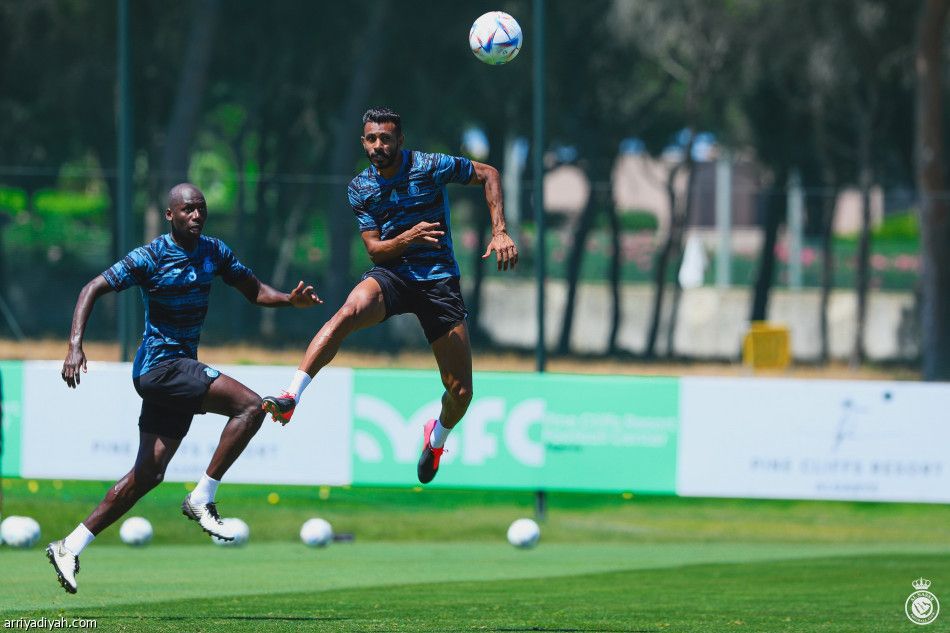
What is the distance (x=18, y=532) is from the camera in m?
13.5

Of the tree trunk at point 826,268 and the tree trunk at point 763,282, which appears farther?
the tree trunk at point 763,282

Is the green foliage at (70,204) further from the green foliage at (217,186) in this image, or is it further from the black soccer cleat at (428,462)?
the black soccer cleat at (428,462)

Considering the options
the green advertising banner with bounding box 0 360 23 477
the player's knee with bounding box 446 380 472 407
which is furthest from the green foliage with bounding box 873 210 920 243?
the player's knee with bounding box 446 380 472 407

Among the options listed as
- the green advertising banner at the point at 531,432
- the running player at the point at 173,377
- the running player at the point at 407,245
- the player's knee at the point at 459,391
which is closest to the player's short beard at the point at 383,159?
the running player at the point at 407,245

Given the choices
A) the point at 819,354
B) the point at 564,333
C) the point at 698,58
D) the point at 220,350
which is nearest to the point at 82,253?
the point at 220,350

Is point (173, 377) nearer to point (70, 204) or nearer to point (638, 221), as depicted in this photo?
point (70, 204)

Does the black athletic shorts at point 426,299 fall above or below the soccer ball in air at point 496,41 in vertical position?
below

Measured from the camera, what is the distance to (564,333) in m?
23.4

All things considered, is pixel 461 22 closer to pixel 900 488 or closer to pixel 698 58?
pixel 698 58

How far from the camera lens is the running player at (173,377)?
9641mm

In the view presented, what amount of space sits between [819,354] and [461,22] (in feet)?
26.5

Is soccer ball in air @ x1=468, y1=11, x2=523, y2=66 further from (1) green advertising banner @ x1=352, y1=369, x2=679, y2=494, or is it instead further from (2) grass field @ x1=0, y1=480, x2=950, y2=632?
(1) green advertising banner @ x1=352, y1=369, x2=679, y2=494

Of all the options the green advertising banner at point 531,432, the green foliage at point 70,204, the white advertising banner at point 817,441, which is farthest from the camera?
the green foliage at point 70,204

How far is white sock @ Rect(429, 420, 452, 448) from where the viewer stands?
1077cm
